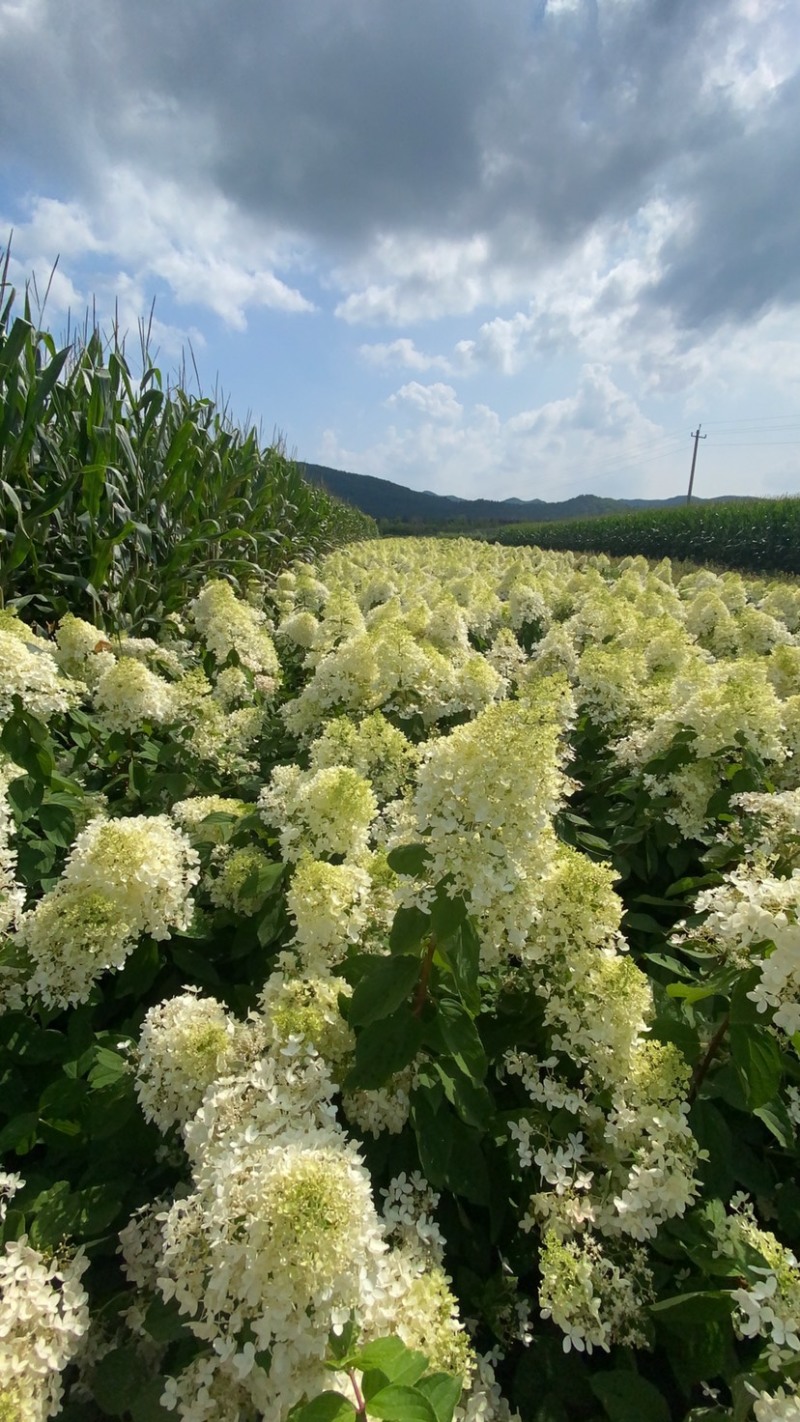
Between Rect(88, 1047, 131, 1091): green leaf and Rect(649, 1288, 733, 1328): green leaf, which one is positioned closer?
Rect(649, 1288, 733, 1328): green leaf

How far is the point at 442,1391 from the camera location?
49.1 inches

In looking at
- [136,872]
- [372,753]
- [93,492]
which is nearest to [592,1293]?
[136,872]

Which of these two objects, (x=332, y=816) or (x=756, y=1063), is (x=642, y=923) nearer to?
(x=756, y=1063)

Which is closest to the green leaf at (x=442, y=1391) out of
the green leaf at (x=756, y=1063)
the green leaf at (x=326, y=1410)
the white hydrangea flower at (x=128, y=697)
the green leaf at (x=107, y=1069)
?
the green leaf at (x=326, y=1410)

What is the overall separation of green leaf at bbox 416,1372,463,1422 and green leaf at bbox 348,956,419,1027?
2.16 feet

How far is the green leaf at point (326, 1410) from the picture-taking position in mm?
1164

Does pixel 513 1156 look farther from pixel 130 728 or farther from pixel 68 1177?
pixel 130 728

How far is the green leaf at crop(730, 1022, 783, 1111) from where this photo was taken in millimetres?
1691

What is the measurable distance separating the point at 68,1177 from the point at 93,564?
4.93 m

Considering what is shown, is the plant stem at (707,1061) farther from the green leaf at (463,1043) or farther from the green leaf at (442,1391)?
the green leaf at (442,1391)

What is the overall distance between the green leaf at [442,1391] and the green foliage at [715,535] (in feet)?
96.3

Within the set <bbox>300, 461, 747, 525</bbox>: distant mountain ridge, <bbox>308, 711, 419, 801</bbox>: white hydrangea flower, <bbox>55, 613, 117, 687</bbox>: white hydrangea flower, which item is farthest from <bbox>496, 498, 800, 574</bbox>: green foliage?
<bbox>300, 461, 747, 525</bbox>: distant mountain ridge

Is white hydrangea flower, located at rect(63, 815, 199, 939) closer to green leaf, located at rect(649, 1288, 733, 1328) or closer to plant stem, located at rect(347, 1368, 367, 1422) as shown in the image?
plant stem, located at rect(347, 1368, 367, 1422)

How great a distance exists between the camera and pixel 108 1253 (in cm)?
198
